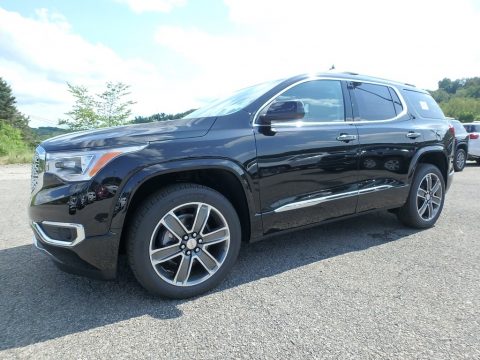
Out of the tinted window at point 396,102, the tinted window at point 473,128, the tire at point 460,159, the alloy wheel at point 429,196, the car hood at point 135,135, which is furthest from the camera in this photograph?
the tinted window at point 473,128

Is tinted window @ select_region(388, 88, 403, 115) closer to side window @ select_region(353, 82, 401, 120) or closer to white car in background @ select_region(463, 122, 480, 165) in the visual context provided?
side window @ select_region(353, 82, 401, 120)

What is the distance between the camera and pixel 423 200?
423cm

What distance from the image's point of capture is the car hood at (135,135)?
7.79 feet

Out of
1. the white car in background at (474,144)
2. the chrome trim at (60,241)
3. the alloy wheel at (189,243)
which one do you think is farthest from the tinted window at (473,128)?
the chrome trim at (60,241)

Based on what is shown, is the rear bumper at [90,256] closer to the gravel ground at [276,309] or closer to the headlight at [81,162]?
the gravel ground at [276,309]

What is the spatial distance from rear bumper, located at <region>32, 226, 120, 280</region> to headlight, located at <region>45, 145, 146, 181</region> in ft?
Result: 1.40

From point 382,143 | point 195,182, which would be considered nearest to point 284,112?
point 195,182

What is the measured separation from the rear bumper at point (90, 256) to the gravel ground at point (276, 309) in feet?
0.92

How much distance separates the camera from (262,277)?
9.63ft

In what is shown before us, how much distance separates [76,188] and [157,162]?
54 cm

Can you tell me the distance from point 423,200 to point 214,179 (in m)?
2.81

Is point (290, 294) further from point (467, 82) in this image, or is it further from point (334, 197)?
point (467, 82)

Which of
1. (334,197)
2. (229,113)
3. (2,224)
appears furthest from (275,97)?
(2,224)

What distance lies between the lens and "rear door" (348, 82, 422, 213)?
3555mm
